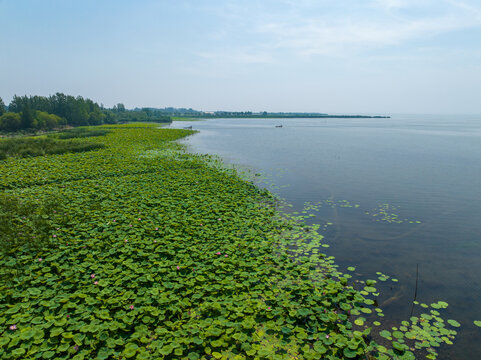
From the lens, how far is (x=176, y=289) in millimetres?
5191

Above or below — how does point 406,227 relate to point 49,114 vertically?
below

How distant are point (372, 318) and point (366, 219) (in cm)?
566

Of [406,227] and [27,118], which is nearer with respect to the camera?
[406,227]

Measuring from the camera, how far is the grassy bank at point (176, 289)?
3.96 meters

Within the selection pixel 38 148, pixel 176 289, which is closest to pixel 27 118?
pixel 38 148

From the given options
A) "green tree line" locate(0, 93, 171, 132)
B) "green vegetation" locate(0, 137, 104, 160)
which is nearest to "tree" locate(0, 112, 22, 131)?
"green tree line" locate(0, 93, 171, 132)

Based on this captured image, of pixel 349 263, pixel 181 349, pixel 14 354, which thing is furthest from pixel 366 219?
pixel 14 354

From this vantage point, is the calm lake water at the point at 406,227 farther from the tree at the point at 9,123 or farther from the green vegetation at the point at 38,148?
the tree at the point at 9,123

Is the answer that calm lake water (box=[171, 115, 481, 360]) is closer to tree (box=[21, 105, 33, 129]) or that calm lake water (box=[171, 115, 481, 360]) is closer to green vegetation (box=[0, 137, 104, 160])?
green vegetation (box=[0, 137, 104, 160])

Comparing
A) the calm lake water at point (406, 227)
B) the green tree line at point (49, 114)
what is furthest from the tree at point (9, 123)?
the calm lake water at point (406, 227)

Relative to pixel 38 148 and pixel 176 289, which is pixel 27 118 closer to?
pixel 38 148

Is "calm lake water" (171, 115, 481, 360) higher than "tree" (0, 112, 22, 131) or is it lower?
lower

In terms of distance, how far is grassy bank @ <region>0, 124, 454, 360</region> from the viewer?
3959mm

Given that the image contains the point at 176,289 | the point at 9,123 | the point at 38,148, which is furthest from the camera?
the point at 9,123
